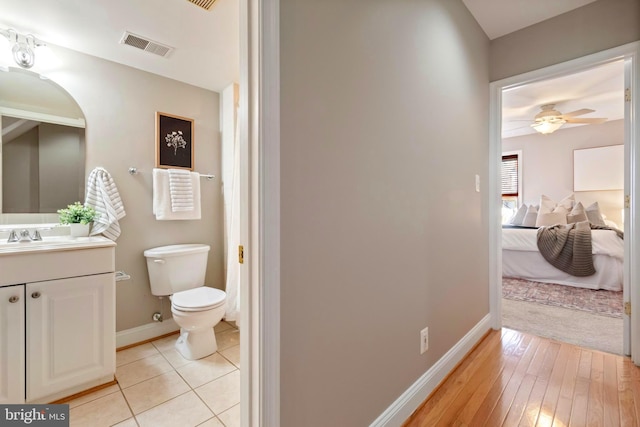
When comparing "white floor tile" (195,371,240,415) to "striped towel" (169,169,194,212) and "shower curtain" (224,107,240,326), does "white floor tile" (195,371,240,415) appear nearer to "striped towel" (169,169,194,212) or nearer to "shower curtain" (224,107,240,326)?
"shower curtain" (224,107,240,326)

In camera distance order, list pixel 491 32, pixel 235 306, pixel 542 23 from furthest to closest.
Result: pixel 235 306 → pixel 491 32 → pixel 542 23

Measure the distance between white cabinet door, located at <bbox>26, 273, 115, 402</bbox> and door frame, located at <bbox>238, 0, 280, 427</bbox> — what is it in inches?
51.5

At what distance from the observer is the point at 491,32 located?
2.34 m

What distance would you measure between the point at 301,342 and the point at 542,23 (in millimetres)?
2844

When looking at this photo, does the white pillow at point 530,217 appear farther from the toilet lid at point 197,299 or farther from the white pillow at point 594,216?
the toilet lid at point 197,299

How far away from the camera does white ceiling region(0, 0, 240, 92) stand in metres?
1.60

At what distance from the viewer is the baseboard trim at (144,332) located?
2.20 metres

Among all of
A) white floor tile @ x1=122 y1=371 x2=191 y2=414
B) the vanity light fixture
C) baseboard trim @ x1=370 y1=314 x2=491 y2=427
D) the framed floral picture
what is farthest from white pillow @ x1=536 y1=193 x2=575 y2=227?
the vanity light fixture

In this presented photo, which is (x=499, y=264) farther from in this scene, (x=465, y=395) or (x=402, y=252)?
(x=402, y=252)

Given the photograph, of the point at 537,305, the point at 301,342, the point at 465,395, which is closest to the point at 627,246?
the point at 537,305

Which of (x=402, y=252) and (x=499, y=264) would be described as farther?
(x=499, y=264)

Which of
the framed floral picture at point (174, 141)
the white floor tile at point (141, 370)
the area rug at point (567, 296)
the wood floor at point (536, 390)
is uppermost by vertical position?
the framed floral picture at point (174, 141)

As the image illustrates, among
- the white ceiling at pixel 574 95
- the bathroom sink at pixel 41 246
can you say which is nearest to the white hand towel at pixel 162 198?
the bathroom sink at pixel 41 246

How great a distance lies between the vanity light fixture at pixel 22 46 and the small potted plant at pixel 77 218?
93 centimetres
